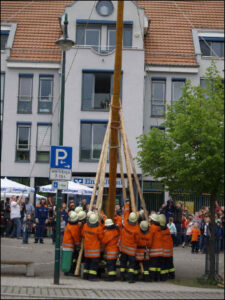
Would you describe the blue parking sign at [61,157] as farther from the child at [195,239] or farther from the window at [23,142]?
the window at [23,142]

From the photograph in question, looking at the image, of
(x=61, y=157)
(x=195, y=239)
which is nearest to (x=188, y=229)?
(x=195, y=239)

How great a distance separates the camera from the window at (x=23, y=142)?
34562 mm

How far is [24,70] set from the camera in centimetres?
3494

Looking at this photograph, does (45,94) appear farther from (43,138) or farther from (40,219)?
(40,219)

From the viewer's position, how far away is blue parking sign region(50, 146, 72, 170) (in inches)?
509

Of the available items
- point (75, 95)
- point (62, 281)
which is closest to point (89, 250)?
point (62, 281)

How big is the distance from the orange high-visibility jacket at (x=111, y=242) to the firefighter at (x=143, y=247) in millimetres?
563

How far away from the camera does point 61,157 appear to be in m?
13.1

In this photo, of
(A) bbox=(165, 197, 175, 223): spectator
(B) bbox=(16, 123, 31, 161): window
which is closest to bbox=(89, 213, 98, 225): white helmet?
(A) bbox=(165, 197, 175, 223): spectator

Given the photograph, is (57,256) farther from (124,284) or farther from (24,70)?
(24,70)

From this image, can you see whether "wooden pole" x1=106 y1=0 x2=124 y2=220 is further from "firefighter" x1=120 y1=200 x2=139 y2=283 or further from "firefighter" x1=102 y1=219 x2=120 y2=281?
"firefighter" x1=120 y1=200 x2=139 y2=283

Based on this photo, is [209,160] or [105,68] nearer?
[209,160]

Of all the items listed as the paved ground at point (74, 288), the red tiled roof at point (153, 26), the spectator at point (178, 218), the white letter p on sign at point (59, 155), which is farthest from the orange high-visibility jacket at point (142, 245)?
the red tiled roof at point (153, 26)

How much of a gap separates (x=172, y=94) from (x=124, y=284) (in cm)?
2317
